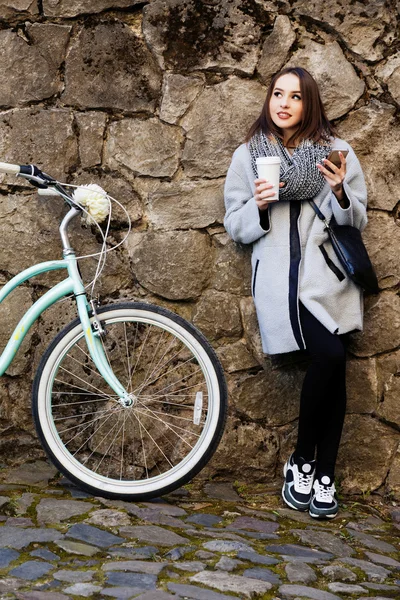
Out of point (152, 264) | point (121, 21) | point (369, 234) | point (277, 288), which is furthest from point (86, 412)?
point (121, 21)

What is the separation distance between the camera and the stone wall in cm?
391

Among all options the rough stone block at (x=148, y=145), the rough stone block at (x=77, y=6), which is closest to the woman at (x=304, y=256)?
the rough stone block at (x=148, y=145)

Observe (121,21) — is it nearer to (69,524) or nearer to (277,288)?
(277,288)

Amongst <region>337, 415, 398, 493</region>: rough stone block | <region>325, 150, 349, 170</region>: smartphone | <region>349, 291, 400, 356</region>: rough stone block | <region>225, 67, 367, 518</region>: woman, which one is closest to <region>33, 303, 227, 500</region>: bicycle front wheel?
Result: <region>225, 67, 367, 518</region>: woman

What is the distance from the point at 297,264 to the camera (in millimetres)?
3672

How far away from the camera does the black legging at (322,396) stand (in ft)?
12.0

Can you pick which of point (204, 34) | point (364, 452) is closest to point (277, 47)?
point (204, 34)

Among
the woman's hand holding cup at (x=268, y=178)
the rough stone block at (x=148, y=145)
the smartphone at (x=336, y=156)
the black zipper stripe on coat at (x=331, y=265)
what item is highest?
the rough stone block at (x=148, y=145)

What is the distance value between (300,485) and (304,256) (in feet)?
3.19

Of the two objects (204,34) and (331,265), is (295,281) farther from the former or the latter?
(204,34)

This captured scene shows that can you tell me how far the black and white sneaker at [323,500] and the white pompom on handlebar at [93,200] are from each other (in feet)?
4.69

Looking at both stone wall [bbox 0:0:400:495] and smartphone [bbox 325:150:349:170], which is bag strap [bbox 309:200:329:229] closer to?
smartphone [bbox 325:150:349:170]

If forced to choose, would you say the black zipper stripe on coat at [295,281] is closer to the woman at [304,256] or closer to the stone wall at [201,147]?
the woman at [304,256]

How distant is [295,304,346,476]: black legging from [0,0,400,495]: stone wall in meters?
0.24
